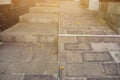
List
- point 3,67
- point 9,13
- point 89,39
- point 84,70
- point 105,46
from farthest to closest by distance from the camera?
point 9,13
point 89,39
point 105,46
point 3,67
point 84,70

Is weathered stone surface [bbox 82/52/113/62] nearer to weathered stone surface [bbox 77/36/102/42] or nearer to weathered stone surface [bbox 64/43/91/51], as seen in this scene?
weathered stone surface [bbox 64/43/91/51]

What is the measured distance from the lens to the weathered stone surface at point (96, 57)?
423 centimetres

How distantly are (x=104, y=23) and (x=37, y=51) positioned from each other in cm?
357

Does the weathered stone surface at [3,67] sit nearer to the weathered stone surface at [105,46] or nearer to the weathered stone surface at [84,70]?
the weathered stone surface at [84,70]

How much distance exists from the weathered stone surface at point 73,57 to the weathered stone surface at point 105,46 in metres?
0.63

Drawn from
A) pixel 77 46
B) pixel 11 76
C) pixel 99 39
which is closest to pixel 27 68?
pixel 11 76

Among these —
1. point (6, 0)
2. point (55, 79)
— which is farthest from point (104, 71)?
point (6, 0)

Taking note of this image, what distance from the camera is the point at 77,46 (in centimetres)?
497

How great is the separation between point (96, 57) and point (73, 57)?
0.61m

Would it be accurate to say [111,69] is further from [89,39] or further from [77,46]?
[89,39]

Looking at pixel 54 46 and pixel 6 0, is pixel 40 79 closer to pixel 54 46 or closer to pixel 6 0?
pixel 54 46

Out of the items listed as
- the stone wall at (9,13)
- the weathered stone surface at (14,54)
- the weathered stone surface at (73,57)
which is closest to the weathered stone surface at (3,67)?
the weathered stone surface at (14,54)

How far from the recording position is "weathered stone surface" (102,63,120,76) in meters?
3.70

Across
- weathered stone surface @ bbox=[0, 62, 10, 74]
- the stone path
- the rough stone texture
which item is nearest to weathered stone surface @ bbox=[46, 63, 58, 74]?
the stone path
